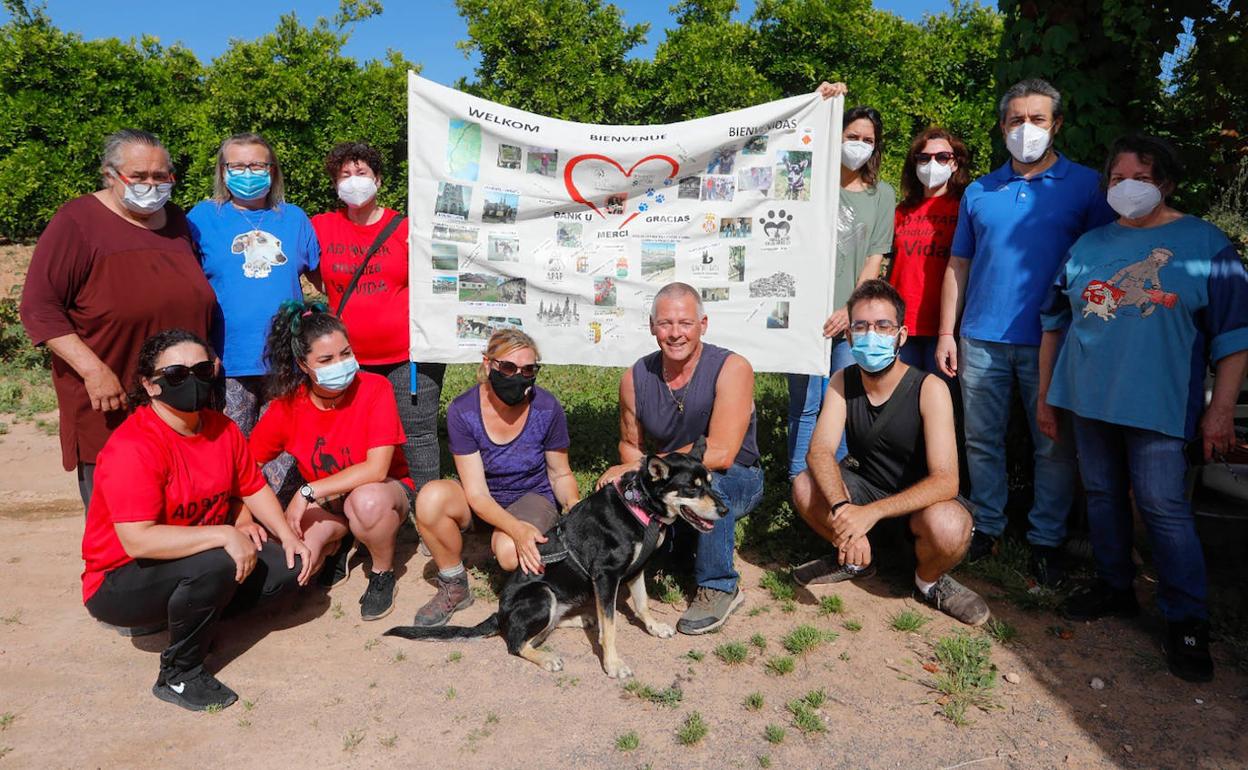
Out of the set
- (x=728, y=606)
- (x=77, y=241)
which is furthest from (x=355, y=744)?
(x=77, y=241)

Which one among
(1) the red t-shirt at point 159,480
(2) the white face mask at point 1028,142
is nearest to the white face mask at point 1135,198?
(2) the white face mask at point 1028,142

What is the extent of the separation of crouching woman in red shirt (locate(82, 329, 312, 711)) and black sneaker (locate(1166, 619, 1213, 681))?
163 inches

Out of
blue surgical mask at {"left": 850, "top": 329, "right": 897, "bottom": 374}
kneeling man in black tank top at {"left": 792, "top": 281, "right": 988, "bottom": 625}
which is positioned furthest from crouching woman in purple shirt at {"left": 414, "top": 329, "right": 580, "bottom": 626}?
blue surgical mask at {"left": 850, "top": 329, "right": 897, "bottom": 374}

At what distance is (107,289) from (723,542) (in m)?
3.26

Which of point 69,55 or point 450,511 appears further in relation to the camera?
point 69,55

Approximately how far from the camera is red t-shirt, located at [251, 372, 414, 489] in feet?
14.3

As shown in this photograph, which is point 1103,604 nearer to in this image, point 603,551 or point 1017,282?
point 1017,282

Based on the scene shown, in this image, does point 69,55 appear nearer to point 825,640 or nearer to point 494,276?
point 494,276

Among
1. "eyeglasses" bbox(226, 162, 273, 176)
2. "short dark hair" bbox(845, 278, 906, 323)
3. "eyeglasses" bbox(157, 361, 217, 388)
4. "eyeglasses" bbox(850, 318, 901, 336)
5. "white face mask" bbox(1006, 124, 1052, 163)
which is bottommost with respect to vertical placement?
"eyeglasses" bbox(157, 361, 217, 388)

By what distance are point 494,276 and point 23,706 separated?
3.20m

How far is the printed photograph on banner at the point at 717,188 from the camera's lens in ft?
16.9

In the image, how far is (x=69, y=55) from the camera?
11680 mm

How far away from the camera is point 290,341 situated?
429 centimetres

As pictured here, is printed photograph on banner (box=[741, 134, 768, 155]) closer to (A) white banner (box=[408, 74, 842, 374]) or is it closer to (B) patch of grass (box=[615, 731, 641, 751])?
(A) white banner (box=[408, 74, 842, 374])
